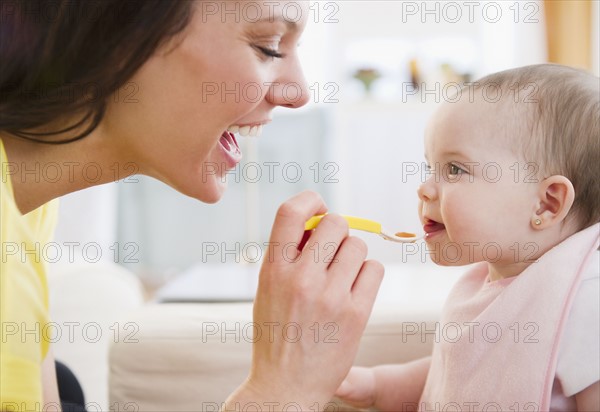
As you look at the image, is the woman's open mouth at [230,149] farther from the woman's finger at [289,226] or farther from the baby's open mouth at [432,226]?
the baby's open mouth at [432,226]

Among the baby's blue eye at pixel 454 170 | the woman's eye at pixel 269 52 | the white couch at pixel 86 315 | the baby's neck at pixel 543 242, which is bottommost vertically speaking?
the white couch at pixel 86 315

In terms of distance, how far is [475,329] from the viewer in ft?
3.36

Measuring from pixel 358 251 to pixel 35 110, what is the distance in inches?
17.0

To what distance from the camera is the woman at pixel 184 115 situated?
32.7 inches

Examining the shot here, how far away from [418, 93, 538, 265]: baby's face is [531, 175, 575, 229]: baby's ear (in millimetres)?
12

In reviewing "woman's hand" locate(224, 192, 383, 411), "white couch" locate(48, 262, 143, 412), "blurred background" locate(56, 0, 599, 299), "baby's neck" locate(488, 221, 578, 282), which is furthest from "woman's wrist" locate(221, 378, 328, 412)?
"blurred background" locate(56, 0, 599, 299)

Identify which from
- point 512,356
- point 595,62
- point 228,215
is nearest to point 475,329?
point 512,356

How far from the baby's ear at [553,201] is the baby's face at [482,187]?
0.01m

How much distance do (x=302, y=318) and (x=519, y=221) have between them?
37cm

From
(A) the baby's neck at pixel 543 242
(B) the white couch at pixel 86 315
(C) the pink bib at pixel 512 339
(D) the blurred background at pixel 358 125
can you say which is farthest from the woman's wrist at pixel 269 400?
(D) the blurred background at pixel 358 125

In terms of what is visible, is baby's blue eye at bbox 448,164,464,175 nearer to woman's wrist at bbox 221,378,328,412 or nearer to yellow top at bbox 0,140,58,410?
woman's wrist at bbox 221,378,328,412

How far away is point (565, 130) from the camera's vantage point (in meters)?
0.98

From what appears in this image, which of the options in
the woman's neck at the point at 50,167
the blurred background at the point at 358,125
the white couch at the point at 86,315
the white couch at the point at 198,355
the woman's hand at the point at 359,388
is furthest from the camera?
the blurred background at the point at 358,125

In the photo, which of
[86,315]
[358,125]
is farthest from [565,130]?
[358,125]
